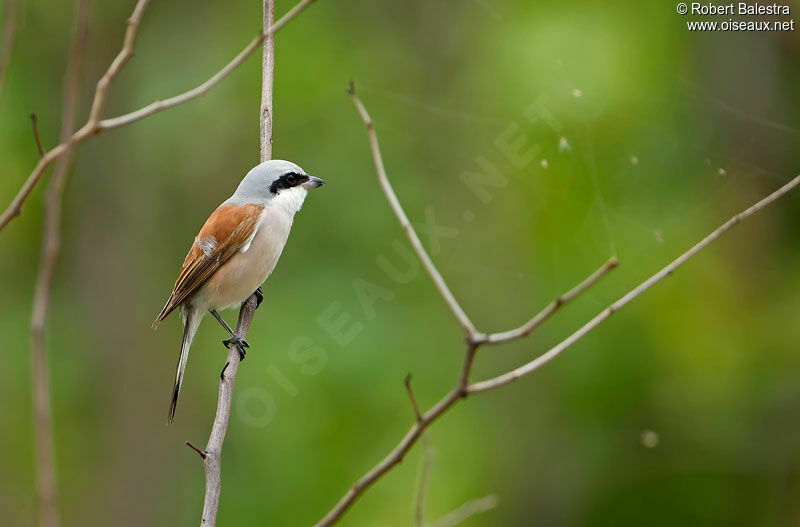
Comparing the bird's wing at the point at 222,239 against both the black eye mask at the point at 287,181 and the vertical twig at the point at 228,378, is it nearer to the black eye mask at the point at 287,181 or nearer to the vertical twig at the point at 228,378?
the black eye mask at the point at 287,181

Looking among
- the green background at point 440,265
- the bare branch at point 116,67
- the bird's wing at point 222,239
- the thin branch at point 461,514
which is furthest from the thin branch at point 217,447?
the green background at point 440,265

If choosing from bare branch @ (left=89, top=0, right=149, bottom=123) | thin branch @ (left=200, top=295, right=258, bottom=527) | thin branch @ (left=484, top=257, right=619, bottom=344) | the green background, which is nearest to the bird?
thin branch @ (left=200, top=295, right=258, bottom=527)

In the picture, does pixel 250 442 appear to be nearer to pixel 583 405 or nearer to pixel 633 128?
pixel 583 405

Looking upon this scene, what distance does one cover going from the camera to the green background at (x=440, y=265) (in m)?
5.89

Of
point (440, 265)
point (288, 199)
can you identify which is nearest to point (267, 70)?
point (288, 199)

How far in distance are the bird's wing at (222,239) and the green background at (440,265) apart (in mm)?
2841

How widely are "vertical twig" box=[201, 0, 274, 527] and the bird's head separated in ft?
1.18

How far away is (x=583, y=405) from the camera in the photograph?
649 cm

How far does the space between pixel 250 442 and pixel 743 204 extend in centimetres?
421

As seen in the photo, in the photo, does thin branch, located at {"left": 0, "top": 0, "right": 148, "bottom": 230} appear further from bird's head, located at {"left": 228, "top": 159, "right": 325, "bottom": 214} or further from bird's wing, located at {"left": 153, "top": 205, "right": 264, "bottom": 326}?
bird's wing, located at {"left": 153, "top": 205, "right": 264, "bottom": 326}

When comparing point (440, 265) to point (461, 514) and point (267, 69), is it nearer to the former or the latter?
point (461, 514)

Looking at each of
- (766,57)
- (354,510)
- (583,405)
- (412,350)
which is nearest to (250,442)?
(354,510)

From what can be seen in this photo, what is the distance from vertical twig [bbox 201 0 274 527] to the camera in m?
1.83

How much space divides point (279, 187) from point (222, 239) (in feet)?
1.13
